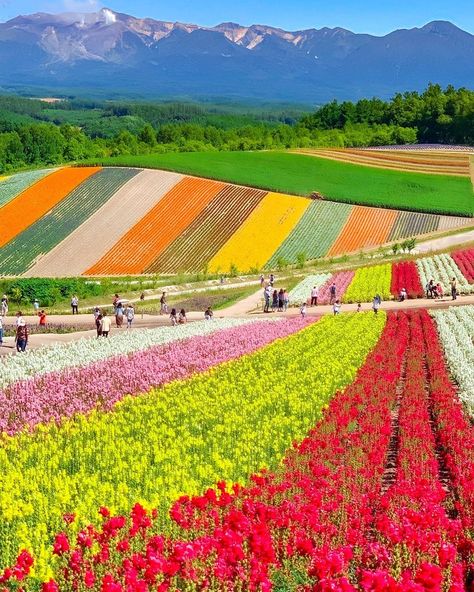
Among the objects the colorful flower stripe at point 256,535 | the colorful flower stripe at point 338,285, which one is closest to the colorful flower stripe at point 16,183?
the colorful flower stripe at point 338,285

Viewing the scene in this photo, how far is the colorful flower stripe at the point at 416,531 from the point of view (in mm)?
8062

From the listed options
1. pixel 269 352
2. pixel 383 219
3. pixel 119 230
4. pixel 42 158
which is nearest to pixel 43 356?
pixel 269 352

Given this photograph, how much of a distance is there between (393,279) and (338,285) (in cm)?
321

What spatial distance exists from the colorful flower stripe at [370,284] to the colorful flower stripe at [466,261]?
13.9 ft

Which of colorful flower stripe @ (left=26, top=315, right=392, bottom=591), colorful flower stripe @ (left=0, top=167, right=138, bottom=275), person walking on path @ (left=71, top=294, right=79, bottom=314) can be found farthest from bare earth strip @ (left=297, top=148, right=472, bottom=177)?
colorful flower stripe @ (left=26, top=315, right=392, bottom=591)

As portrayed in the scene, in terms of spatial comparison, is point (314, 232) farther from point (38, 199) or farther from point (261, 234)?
point (38, 199)

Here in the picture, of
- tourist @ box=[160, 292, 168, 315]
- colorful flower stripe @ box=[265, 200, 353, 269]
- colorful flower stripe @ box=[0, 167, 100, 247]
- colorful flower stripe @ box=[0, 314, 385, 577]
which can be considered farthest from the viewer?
colorful flower stripe @ box=[0, 167, 100, 247]

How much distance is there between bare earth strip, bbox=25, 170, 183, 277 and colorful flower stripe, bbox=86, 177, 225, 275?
0.69 m

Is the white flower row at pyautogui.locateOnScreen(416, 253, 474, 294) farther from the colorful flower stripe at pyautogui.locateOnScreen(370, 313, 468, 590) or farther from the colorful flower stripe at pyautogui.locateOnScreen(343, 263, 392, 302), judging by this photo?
the colorful flower stripe at pyautogui.locateOnScreen(370, 313, 468, 590)

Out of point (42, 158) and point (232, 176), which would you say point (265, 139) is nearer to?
point (42, 158)

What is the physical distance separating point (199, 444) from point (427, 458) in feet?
11.4

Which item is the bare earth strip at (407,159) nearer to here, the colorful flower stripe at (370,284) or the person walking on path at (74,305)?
the colorful flower stripe at (370,284)

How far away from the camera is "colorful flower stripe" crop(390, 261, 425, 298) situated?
48.5m

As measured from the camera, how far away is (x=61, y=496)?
11117mm
